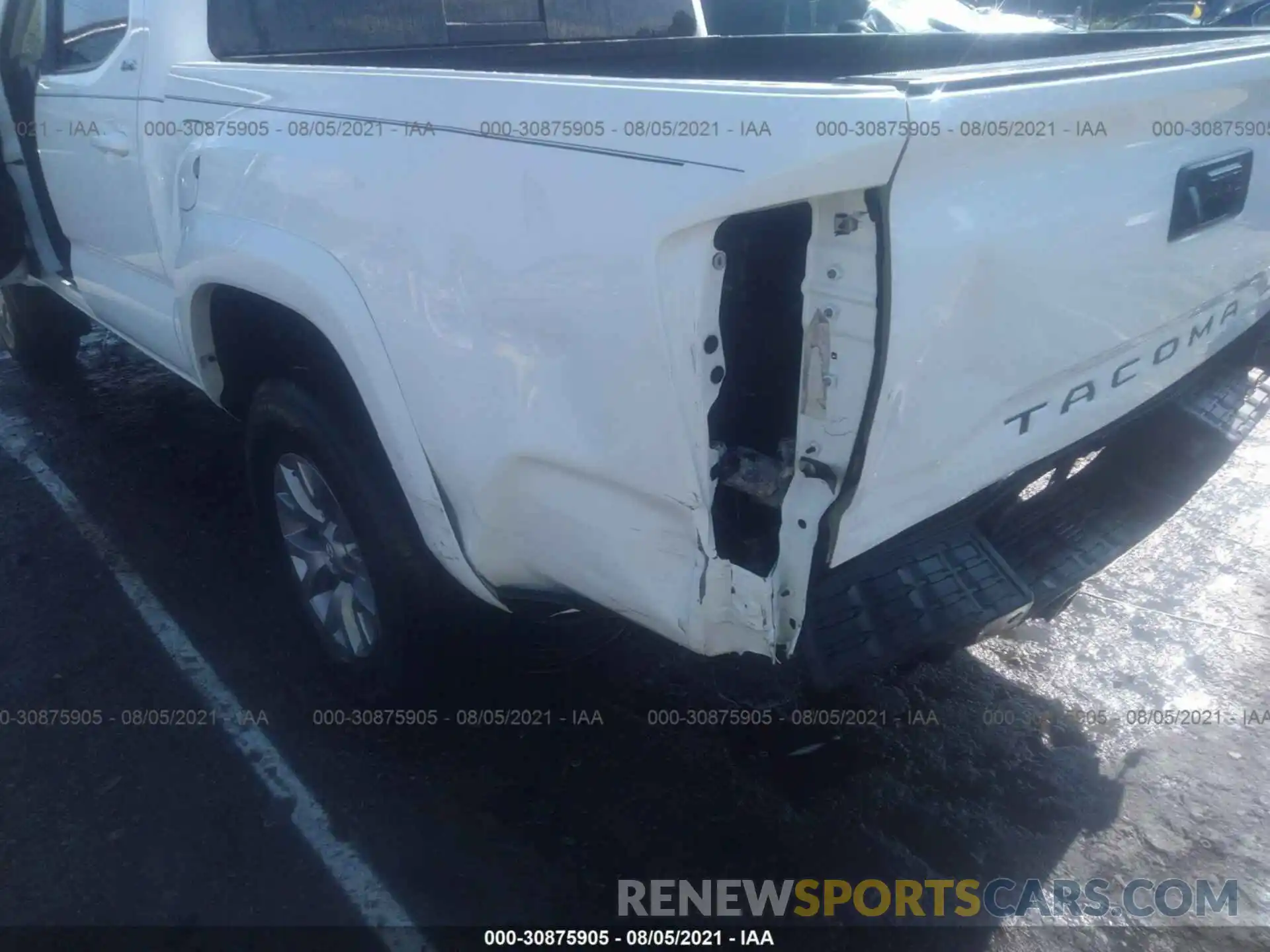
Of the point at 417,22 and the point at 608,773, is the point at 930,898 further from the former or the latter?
the point at 417,22

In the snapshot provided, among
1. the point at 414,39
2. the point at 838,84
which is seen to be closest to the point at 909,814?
the point at 838,84

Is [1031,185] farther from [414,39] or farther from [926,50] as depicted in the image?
[414,39]

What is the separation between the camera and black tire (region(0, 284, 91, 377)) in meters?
5.24

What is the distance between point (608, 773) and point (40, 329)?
13.8 ft

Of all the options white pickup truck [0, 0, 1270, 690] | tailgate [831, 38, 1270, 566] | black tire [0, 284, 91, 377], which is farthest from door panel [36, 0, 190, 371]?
tailgate [831, 38, 1270, 566]

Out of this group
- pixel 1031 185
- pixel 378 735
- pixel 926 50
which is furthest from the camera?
pixel 926 50

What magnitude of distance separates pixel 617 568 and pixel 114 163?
2330 mm

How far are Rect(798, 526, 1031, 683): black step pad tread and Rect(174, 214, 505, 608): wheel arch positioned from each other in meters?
0.80

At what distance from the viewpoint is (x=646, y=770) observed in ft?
9.35

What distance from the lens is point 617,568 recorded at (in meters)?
2.01

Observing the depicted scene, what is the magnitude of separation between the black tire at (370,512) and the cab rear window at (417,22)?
105 cm

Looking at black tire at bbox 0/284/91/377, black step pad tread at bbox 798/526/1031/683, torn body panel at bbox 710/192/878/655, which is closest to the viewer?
torn body panel at bbox 710/192/878/655

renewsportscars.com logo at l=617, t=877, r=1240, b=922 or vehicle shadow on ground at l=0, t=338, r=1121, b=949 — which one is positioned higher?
vehicle shadow on ground at l=0, t=338, r=1121, b=949

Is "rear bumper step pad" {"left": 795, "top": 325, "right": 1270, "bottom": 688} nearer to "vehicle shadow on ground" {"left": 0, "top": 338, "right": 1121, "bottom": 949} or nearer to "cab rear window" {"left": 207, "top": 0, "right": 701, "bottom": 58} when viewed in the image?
"vehicle shadow on ground" {"left": 0, "top": 338, "right": 1121, "bottom": 949}
